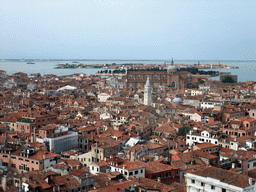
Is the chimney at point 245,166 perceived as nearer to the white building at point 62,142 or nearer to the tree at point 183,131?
the white building at point 62,142

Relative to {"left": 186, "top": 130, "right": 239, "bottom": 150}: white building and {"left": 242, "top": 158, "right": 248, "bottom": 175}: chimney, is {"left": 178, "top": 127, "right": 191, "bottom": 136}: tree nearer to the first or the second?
{"left": 186, "top": 130, "right": 239, "bottom": 150}: white building

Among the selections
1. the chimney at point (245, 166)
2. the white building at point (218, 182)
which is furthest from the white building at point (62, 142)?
the chimney at point (245, 166)

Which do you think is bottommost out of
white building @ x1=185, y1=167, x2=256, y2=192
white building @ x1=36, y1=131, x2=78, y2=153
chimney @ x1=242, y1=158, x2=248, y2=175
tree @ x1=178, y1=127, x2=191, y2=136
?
tree @ x1=178, y1=127, x2=191, y2=136

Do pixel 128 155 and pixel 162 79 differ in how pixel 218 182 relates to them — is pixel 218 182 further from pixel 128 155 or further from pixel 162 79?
pixel 162 79

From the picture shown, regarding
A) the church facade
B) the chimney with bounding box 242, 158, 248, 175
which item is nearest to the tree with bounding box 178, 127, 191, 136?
the chimney with bounding box 242, 158, 248, 175

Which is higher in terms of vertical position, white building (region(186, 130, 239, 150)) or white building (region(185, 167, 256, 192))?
white building (region(185, 167, 256, 192))

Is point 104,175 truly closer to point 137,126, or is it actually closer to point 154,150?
point 154,150
